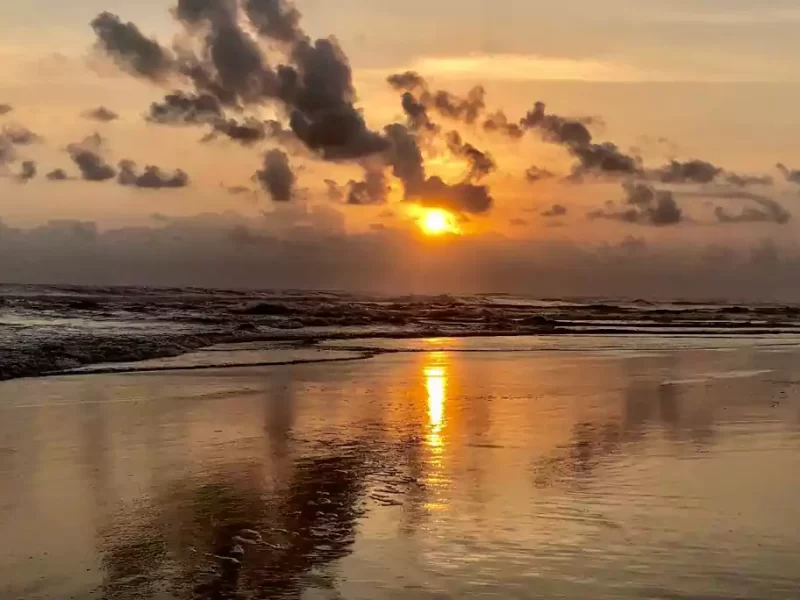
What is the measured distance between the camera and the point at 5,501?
7.40 meters

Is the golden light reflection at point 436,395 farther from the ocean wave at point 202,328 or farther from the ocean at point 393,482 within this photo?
the ocean wave at point 202,328

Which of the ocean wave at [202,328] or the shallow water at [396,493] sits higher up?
the ocean wave at [202,328]

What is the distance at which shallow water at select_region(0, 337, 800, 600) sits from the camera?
553cm

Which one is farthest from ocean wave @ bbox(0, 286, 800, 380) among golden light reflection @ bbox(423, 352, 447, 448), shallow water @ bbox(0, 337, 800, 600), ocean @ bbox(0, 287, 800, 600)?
golden light reflection @ bbox(423, 352, 447, 448)

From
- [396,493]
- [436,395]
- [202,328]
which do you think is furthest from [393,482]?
[202,328]

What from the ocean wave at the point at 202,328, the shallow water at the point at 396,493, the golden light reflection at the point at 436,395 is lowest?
the shallow water at the point at 396,493

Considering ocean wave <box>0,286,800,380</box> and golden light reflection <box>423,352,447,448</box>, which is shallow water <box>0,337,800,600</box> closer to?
golden light reflection <box>423,352,447,448</box>

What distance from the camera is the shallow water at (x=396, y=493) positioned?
5.53m

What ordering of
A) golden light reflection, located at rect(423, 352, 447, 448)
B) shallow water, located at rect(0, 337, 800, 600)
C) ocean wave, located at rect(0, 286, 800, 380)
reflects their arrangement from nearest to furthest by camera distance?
shallow water, located at rect(0, 337, 800, 600), golden light reflection, located at rect(423, 352, 447, 448), ocean wave, located at rect(0, 286, 800, 380)

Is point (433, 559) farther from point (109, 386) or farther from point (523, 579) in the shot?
point (109, 386)

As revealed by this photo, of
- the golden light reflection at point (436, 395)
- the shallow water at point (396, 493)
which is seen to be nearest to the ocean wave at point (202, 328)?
the shallow water at point (396, 493)

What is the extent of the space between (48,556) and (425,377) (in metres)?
11.8

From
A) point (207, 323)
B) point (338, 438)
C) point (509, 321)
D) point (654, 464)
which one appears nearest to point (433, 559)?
point (654, 464)

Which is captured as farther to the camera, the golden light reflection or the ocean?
the golden light reflection
